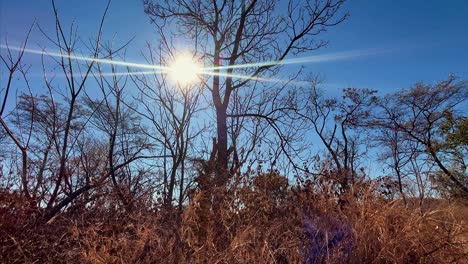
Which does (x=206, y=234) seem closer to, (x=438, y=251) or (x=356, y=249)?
(x=356, y=249)

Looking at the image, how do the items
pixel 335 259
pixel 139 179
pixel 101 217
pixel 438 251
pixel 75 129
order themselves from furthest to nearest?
pixel 75 129, pixel 139 179, pixel 101 217, pixel 438 251, pixel 335 259

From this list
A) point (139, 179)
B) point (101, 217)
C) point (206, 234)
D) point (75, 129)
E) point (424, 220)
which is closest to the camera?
point (424, 220)

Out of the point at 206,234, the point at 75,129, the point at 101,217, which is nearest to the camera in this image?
the point at 206,234

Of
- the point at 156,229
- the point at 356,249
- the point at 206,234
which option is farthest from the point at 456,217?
the point at 156,229

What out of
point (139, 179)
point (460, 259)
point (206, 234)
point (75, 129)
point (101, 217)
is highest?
point (75, 129)

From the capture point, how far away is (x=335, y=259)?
12.1 feet

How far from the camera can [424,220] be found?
4301 mm

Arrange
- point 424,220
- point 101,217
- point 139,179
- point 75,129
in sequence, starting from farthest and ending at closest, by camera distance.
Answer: point 75,129 < point 139,179 < point 101,217 < point 424,220

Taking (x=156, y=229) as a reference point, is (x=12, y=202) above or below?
above

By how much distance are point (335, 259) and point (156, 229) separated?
220 centimetres

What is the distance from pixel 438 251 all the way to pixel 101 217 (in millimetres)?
4422

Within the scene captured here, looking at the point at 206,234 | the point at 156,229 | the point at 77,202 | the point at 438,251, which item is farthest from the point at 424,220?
the point at 77,202

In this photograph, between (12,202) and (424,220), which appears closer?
(424,220)

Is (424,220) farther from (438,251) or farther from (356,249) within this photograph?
(356,249)
